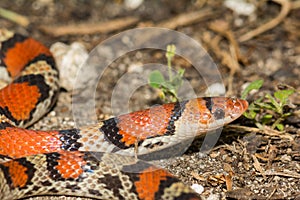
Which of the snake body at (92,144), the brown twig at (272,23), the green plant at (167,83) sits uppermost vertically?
the brown twig at (272,23)

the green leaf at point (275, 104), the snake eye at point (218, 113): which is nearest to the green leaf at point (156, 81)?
the snake eye at point (218, 113)

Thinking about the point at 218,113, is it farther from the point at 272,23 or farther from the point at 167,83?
the point at 272,23

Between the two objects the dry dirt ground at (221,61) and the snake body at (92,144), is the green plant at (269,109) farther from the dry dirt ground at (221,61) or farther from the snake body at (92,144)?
the snake body at (92,144)

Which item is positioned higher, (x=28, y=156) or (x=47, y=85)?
(x=47, y=85)

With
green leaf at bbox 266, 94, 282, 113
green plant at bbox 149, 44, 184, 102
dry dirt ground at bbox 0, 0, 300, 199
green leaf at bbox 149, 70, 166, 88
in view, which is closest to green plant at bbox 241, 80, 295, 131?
green leaf at bbox 266, 94, 282, 113

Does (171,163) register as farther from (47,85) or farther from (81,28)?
(81,28)

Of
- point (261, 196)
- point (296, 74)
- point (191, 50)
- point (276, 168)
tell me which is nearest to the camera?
point (261, 196)

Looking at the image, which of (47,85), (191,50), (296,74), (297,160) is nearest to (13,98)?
(47,85)

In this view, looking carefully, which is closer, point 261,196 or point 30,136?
point 261,196
